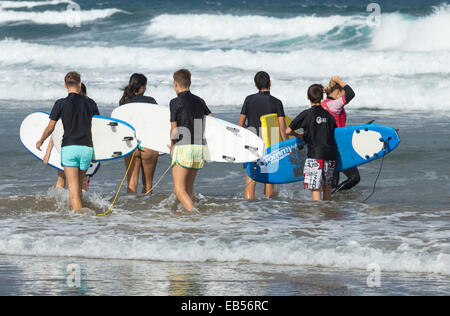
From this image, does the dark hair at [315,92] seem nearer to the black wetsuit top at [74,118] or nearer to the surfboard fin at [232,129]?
the surfboard fin at [232,129]

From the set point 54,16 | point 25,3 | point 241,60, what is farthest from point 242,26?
point 25,3

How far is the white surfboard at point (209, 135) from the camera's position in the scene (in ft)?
22.2

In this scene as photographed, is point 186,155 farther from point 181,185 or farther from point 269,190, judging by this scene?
point 269,190

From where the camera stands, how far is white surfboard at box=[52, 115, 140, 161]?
6664 mm

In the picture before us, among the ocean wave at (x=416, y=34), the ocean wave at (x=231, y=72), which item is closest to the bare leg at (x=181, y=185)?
the ocean wave at (x=231, y=72)

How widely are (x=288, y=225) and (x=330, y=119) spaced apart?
1.17 meters

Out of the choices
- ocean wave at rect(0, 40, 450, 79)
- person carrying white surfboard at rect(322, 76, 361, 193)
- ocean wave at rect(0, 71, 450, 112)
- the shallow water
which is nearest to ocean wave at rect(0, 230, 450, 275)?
the shallow water

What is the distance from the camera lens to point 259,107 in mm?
7055

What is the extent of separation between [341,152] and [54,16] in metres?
29.9

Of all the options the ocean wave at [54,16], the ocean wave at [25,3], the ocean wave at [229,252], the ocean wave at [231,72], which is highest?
the ocean wave at [25,3]

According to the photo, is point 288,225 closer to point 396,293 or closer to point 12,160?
point 396,293

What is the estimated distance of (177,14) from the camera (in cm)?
3319

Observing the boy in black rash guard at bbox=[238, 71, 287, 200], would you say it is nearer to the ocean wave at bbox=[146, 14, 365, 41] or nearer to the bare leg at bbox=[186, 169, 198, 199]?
the bare leg at bbox=[186, 169, 198, 199]

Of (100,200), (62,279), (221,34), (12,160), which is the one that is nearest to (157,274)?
(62,279)
